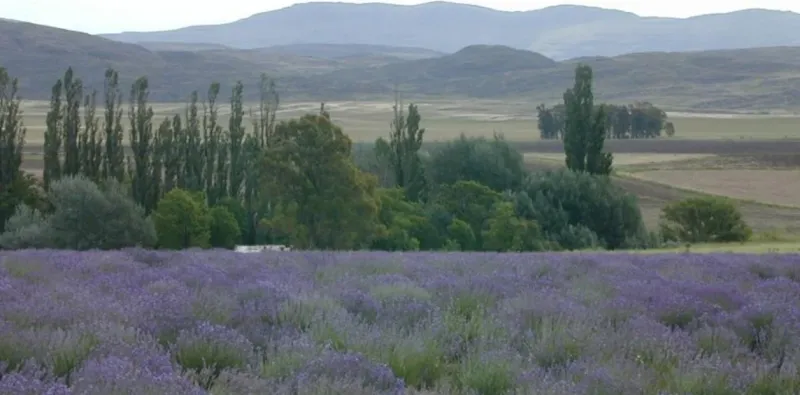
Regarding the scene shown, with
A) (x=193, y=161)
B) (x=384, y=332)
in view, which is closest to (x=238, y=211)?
(x=193, y=161)

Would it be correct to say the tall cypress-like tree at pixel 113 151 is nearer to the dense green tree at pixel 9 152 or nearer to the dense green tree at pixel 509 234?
the dense green tree at pixel 9 152

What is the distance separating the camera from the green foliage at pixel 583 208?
2267 inches

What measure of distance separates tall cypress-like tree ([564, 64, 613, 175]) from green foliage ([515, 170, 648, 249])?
162 cm

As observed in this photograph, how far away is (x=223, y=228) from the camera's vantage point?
51.7m

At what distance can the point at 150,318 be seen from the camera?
674 centimetres

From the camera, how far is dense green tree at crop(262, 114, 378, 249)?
4559 cm

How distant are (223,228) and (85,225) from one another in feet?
33.1

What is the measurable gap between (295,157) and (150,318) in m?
40.6

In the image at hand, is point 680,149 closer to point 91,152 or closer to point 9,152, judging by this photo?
point 91,152

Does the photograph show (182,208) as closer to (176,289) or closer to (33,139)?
(176,289)

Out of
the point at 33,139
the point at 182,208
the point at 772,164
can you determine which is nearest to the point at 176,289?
the point at 182,208

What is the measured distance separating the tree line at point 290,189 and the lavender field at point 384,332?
34240mm

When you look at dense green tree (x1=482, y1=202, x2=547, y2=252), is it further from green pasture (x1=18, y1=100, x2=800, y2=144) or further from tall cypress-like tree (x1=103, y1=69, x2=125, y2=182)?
green pasture (x1=18, y1=100, x2=800, y2=144)

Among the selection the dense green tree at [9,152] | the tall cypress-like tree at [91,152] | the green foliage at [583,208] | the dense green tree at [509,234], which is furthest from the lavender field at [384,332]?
the tall cypress-like tree at [91,152]
